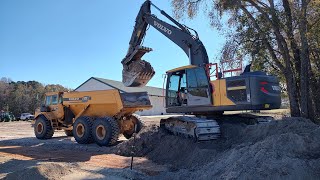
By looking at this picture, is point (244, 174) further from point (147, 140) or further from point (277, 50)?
point (277, 50)

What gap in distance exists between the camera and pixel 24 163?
9297 mm

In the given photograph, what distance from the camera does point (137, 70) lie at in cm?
1345

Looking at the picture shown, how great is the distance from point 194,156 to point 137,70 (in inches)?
202

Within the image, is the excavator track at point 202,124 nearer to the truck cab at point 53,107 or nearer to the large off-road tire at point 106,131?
the large off-road tire at point 106,131

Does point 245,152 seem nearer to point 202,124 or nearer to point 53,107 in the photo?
point 202,124

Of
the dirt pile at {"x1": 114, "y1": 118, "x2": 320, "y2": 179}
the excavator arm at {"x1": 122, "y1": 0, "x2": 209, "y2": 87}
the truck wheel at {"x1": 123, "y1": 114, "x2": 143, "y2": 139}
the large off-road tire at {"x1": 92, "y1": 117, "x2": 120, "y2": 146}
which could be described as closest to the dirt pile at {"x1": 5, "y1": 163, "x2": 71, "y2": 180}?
the dirt pile at {"x1": 114, "y1": 118, "x2": 320, "y2": 179}

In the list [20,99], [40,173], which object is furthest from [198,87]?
[20,99]

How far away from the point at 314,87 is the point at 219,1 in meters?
6.34

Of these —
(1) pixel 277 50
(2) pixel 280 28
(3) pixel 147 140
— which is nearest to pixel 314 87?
(1) pixel 277 50

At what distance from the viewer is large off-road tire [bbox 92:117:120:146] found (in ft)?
43.1

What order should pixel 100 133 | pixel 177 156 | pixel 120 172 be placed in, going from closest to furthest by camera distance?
pixel 120 172
pixel 177 156
pixel 100 133

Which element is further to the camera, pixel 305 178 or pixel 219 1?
pixel 219 1

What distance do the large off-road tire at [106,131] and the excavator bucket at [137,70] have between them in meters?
1.71

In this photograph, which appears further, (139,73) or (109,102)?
(109,102)
